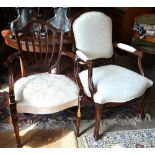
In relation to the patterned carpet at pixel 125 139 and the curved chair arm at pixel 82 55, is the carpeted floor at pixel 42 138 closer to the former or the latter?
the patterned carpet at pixel 125 139

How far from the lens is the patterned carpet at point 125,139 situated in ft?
6.43

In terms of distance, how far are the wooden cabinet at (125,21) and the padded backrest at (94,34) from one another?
4.89ft

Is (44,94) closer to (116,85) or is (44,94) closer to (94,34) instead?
(116,85)

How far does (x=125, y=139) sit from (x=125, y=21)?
2.17 metres

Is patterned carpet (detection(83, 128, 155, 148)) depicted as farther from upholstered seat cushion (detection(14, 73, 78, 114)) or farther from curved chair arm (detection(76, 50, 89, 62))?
curved chair arm (detection(76, 50, 89, 62))

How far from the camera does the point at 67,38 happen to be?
2.21 metres

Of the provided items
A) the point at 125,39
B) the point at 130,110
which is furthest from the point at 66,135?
the point at 125,39

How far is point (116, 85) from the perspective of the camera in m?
1.88

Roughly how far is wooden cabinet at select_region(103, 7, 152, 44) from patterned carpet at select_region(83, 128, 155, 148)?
6.07 feet

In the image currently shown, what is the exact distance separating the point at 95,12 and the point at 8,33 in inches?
31.8

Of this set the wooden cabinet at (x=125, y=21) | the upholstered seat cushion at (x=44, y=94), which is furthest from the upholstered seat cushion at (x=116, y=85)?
the wooden cabinet at (x=125, y=21)

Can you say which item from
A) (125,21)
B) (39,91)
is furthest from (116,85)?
(125,21)

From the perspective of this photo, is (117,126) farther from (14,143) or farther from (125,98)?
(14,143)

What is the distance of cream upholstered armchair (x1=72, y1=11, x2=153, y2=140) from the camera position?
186cm
